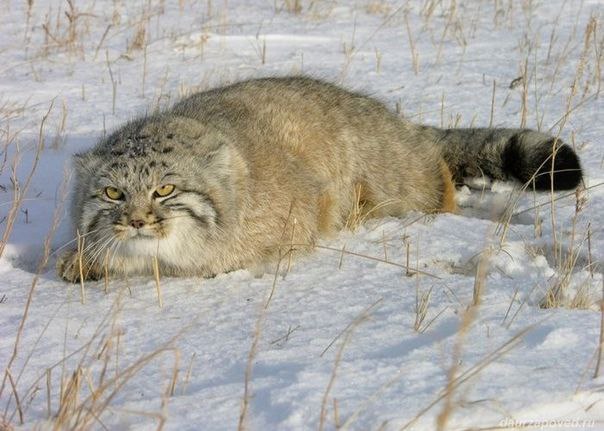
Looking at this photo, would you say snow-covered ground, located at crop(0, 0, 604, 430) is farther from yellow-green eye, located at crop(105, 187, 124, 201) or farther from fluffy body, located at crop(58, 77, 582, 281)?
yellow-green eye, located at crop(105, 187, 124, 201)

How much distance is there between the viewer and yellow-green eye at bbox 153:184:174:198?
436 cm

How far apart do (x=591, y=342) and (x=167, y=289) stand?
82.9 inches

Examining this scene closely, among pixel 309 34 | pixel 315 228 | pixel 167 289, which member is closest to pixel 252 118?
pixel 315 228

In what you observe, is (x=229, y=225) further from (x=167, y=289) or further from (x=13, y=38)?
(x=13, y=38)

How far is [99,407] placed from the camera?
2.78 meters

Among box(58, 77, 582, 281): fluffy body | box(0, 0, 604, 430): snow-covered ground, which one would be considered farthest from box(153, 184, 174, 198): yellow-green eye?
box(0, 0, 604, 430): snow-covered ground

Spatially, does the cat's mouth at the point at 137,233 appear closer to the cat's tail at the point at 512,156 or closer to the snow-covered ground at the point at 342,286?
the snow-covered ground at the point at 342,286

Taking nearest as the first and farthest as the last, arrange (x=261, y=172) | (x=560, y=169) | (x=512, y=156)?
(x=261, y=172), (x=560, y=169), (x=512, y=156)

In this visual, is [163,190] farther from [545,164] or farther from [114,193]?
[545,164]

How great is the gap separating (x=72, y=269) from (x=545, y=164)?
2807 mm

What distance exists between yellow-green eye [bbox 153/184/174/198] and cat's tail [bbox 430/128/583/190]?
1974 mm

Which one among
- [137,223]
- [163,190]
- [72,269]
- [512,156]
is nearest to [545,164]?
[512,156]

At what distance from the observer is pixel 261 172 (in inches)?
194

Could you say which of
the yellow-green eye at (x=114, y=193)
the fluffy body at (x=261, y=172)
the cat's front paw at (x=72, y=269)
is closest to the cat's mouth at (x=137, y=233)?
the fluffy body at (x=261, y=172)
